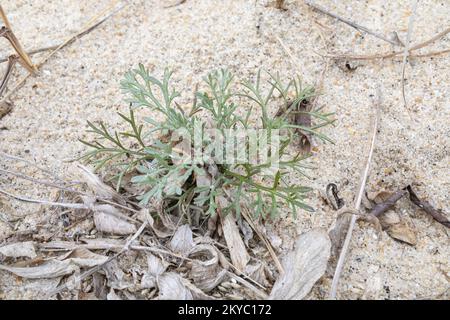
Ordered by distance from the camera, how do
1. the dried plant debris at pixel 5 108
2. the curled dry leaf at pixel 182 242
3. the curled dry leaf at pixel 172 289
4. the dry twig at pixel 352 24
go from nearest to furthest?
1. the curled dry leaf at pixel 172 289
2. the curled dry leaf at pixel 182 242
3. the dried plant debris at pixel 5 108
4. the dry twig at pixel 352 24

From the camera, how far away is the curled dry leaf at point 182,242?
1.75 meters

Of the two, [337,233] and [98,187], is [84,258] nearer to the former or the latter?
[98,187]

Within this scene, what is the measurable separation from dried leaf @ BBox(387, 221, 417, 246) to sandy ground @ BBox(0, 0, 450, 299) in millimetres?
22

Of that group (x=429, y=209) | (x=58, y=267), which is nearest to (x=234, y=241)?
(x=58, y=267)

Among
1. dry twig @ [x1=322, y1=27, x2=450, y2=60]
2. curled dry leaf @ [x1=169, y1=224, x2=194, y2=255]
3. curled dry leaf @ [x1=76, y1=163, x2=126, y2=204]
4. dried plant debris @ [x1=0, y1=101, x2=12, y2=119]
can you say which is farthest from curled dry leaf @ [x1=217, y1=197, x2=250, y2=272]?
dried plant debris @ [x1=0, y1=101, x2=12, y2=119]

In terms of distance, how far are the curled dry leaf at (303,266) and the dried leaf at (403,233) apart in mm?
261

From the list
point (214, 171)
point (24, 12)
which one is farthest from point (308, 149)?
point (24, 12)

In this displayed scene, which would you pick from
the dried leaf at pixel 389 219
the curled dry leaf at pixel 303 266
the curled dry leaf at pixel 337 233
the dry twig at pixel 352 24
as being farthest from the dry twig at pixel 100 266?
the dry twig at pixel 352 24

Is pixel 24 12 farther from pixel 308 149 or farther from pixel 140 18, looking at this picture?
pixel 308 149

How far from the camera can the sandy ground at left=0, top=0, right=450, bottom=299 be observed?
182 cm

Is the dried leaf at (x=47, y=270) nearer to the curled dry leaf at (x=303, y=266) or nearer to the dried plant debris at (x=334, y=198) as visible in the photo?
the curled dry leaf at (x=303, y=266)

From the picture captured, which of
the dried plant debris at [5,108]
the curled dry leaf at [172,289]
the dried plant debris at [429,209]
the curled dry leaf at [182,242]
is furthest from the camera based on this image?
the dried plant debris at [5,108]

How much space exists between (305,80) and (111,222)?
1036mm

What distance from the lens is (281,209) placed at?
190 centimetres
